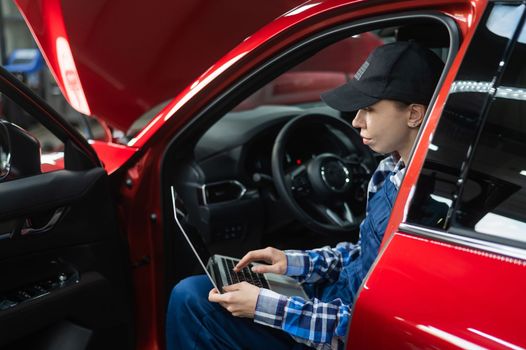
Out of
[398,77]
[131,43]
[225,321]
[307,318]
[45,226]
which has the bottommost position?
[225,321]

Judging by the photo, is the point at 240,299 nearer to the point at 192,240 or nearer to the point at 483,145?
the point at 192,240

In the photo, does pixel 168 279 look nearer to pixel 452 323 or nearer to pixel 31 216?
pixel 31 216

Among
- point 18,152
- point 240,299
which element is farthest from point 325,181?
point 18,152

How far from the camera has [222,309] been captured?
5.04 ft

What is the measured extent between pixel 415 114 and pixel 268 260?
0.68 m

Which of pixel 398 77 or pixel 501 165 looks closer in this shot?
pixel 501 165

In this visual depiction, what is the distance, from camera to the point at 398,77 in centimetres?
137

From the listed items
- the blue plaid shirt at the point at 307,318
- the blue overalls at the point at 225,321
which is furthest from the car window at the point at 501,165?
the blue overalls at the point at 225,321

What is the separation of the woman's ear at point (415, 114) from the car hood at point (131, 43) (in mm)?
1120

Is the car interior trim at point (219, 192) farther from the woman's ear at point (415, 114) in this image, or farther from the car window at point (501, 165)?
the car window at point (501, 165)

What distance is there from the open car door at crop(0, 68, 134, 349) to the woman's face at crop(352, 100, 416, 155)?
885mm

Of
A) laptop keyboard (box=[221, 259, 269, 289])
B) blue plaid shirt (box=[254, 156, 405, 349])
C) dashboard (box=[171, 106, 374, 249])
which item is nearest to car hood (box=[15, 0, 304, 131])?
dashboard (box=[171, 106, 374, 249])

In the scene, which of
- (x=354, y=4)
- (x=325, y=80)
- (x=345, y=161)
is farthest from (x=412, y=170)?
(x=325, y=80)

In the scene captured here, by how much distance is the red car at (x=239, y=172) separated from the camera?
99 cm
